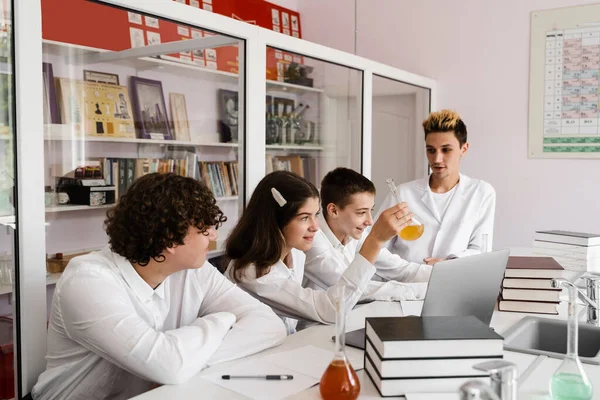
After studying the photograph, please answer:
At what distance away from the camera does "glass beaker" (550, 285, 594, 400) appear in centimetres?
114

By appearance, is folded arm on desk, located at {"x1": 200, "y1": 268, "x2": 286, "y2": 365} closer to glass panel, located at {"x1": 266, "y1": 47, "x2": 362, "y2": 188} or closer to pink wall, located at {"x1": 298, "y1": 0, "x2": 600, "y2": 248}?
glass panel, located at {"x1": 266, "y1": 47, "x2": 362, "y2": 188}

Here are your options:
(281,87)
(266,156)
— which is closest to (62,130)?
(266,156)

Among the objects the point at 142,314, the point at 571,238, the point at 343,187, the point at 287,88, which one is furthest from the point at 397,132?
the point at 142,314

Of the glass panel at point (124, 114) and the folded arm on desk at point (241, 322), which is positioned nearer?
the folded arm on desk at point (241, 322)

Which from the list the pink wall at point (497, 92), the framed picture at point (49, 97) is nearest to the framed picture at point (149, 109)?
the framed picture at point (49, 97)

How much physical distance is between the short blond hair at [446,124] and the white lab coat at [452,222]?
230mm

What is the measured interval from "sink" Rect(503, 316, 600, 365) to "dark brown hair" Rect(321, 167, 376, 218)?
813 mm

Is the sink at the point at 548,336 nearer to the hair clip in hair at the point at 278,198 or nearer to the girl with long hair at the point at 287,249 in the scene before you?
the girl with long hair at the point at 287,249

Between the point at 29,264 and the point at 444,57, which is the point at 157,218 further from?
the point at 444,57

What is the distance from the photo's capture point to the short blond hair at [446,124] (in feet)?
9.76

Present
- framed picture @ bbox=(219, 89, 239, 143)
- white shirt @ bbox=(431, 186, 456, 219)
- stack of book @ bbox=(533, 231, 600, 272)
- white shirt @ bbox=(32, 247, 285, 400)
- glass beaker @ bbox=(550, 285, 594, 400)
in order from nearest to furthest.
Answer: glass beaker @ bbox=(550, 285, 594, 400) → white shirt @ bbox=(32, 247, 285, 400) → stack of book @ bbox=(533, 231, 600, 272) → framed picture @ bbox=(219, 89, 239, 143) → white shirt @ bbox=(431, 186, 456, 219)

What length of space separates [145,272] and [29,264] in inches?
16.9

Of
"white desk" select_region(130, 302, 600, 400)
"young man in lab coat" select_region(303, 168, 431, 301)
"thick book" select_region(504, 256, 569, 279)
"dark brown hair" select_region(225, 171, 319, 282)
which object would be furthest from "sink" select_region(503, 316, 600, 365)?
"dark brown hair" select_region(225, 171, 319, 282)

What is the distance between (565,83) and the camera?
13.0 ft
